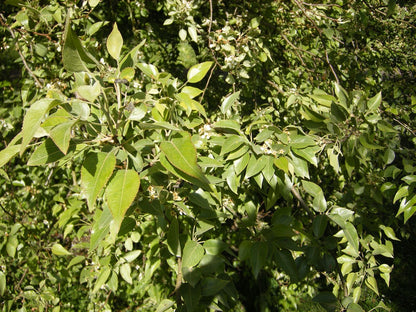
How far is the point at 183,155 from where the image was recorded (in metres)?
0.61

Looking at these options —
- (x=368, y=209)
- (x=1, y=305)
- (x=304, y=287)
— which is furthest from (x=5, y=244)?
(x=304, y=287)

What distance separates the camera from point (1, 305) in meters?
1.87

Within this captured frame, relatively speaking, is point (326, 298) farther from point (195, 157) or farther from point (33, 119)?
point (33, 119)

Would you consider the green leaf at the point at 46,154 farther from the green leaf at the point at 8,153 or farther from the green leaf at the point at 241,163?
the green leaf at the point at 241,163

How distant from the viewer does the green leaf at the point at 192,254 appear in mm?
858

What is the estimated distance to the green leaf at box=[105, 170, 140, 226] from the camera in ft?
1.78

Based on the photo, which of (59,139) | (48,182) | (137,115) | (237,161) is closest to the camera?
(59,139)

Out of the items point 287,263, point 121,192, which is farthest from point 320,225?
point 121,192

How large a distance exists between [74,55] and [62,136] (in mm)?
241

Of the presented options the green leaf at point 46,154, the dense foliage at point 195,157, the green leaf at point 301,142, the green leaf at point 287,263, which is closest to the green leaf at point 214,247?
the dense foliage at point 195,157

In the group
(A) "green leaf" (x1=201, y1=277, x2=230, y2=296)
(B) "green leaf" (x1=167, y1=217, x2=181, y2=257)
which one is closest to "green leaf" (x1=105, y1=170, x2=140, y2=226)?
(B) "green leaf" (x1=167, y1=217, x2=181, y2=257)

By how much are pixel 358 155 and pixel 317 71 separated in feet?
4.03

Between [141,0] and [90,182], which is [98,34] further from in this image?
[90,182]

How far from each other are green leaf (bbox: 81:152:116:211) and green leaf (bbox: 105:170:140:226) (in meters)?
0.02
